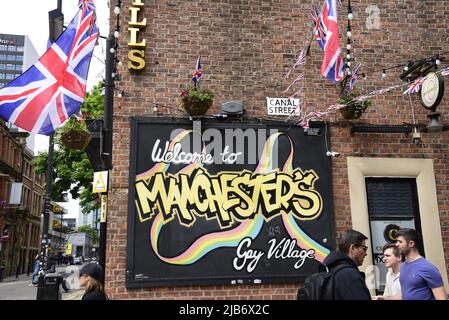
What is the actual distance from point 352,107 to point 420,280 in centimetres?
415

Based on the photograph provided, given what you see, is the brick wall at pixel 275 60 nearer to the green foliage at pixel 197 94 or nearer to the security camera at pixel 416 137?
the security camera at pixel 416 137

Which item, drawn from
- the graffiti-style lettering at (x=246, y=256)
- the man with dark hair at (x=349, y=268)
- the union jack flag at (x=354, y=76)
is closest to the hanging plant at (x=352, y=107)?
the union jack flag at (x=354, y=76)

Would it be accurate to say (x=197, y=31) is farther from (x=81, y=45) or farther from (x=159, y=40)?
(x=81, y=45)

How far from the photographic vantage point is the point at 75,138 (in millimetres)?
7035

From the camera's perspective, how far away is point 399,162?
790cm

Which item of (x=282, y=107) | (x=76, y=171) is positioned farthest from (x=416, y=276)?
(x=76, y=171)

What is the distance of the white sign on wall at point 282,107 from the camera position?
7926mm

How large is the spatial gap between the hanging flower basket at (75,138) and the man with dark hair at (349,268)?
486 centimetres

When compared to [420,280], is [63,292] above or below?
below

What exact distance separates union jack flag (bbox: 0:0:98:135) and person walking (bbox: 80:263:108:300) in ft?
9.25

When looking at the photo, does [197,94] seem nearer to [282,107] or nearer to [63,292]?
[282,107]
